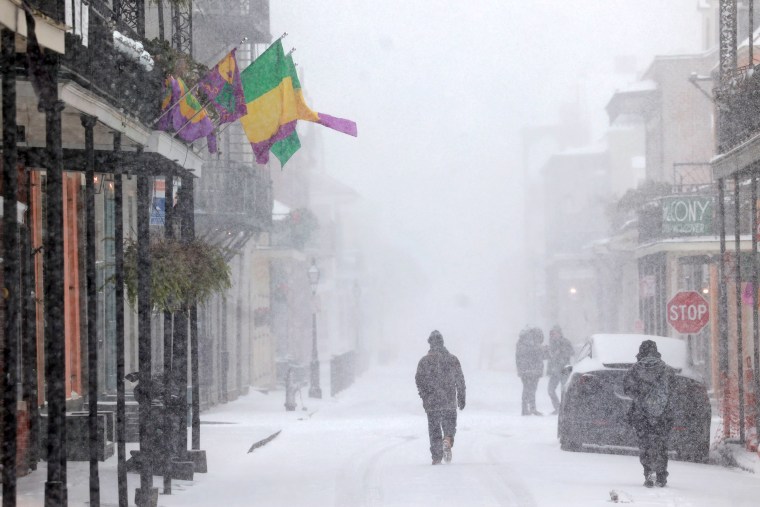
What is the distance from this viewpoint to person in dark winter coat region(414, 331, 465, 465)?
15.8 m

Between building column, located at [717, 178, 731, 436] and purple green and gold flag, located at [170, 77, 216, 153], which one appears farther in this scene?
building column, located at [717, 178, 731, 436]

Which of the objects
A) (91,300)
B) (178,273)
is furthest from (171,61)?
(91,300)

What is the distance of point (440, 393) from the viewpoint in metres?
16.0

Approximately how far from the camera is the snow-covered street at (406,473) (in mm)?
12211

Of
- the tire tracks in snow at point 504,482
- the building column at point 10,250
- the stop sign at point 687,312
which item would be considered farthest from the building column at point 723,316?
the building column at point 10,250

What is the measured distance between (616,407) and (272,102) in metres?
5.80

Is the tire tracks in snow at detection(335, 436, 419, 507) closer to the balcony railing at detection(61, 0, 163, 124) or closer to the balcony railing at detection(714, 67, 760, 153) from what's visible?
the balcony railing at detection(61, 0, 163, 124)

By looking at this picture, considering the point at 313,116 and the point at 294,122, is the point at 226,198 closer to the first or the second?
the point at 294,122

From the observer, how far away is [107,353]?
65.9 feet

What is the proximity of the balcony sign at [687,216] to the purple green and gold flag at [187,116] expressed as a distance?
19784mm

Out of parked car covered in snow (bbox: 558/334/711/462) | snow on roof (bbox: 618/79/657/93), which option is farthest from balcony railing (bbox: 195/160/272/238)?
snow on roof (bbox: 618/79/657/93)

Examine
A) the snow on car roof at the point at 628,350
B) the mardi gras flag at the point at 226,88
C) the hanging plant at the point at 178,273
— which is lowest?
the snow on car roof at the point at 628,350

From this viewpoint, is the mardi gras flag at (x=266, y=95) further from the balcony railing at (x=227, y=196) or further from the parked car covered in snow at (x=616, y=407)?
the balcony railing at (x=227, y=196)

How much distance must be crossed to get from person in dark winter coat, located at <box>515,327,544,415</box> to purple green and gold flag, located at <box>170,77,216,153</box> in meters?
14.9
